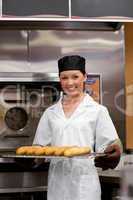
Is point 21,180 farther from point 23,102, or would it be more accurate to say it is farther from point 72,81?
point 72,81

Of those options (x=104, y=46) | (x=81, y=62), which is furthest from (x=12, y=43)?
(x=81, y=62)

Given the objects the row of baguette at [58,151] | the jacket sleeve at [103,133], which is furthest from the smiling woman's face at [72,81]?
the row of baguette at [58,151]

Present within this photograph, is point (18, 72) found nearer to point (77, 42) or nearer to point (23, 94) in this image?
point (23, 94)

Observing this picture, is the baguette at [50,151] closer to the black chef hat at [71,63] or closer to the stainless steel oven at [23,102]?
the black chef hat at [71,63]

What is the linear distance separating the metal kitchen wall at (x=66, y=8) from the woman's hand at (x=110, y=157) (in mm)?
896

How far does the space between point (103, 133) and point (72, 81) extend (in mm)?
235

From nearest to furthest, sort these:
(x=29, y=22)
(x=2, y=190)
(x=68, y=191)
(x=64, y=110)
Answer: (x=68, y=191) < (x=64, y=110) < (x=2, y=190) < (x=29, y=22)

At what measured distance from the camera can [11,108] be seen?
7.00 feet

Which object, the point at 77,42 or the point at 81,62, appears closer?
the point at 81,62

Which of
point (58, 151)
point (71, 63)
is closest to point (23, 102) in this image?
point (71, 63)

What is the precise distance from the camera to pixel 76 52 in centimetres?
232

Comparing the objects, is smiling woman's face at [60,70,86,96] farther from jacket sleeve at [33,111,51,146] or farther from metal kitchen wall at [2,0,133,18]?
metal kitchen wall at [2,0,133,18]

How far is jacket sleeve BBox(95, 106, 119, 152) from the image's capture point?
146cm

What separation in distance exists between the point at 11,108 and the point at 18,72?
0.21m
